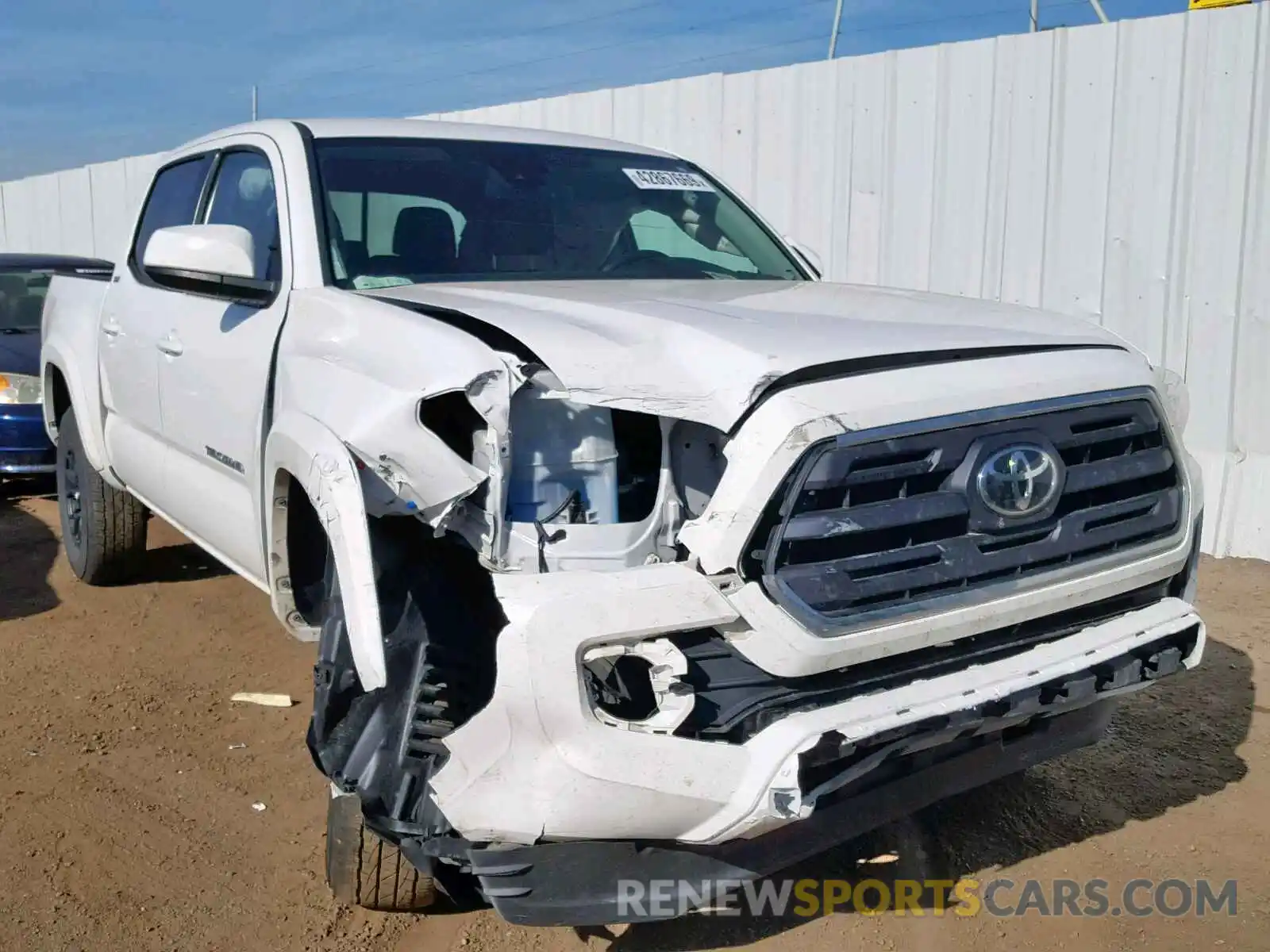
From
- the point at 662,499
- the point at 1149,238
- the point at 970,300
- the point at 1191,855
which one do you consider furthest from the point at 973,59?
the point at 662,499

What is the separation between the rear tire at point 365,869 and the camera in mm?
2746

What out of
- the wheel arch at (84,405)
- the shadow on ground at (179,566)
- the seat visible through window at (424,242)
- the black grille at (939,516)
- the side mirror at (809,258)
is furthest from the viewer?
the shadow on ground at (179,566)

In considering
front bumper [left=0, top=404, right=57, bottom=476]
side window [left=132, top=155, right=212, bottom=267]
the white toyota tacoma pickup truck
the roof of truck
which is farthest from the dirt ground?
front bumper [left=0, top=404, right=57, bottom=476]

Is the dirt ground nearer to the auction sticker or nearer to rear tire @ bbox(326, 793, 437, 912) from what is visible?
rear tire @ bbox(326, 793, 437, 912)

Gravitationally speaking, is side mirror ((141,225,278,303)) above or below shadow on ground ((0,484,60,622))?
above

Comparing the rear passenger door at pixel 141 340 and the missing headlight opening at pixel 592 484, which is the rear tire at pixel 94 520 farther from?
the missing headlight opening at pixel 592 484

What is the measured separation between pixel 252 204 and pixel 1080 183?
14.3 feet

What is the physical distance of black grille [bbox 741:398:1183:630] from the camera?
2.17m

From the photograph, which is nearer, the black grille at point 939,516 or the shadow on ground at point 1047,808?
the black grille at point 939,516

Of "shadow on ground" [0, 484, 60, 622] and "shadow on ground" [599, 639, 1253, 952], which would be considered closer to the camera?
"shadow on ground" [599, 639, 1253, 952]

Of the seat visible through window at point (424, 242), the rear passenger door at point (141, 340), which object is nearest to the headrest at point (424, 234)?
the seat visible through window at point (424, 242)

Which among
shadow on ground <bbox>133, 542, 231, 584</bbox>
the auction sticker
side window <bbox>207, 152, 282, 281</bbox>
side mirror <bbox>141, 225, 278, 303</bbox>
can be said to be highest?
the auction sticker

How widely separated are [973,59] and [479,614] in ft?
17.5

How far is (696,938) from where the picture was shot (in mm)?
2760
